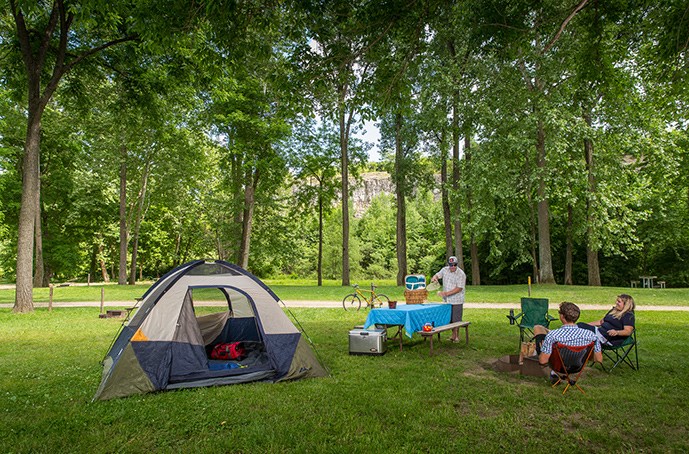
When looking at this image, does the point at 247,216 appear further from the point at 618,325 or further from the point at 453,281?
the point at 618,325

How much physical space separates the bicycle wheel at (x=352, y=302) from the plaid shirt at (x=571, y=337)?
8474mm

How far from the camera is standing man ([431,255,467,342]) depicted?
812cm

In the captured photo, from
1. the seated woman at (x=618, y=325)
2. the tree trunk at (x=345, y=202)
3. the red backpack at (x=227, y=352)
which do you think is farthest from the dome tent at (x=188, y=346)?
the tree trunk at (x=345, y=202)

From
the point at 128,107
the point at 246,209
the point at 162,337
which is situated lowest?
the point at 162,337

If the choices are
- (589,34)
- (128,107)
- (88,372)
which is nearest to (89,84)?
(128,107)

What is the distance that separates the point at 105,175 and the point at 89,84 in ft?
42.2

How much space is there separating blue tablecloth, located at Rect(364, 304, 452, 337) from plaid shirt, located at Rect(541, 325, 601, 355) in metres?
2.37

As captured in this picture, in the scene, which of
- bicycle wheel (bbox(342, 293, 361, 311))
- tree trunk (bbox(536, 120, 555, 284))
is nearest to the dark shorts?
bicycle wheel (bbox(342, 293, 361, 311))

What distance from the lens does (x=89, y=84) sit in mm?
14984

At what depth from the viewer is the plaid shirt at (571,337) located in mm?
5207

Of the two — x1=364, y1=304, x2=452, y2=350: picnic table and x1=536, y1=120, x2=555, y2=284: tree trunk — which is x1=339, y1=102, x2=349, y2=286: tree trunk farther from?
x1=364, y1=304, x2=452, y2=350: picnic table

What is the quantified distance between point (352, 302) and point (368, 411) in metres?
9.20

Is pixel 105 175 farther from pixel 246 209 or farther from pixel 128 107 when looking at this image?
pixel 128 107

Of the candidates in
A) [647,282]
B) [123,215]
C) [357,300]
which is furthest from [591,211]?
[123,215]
